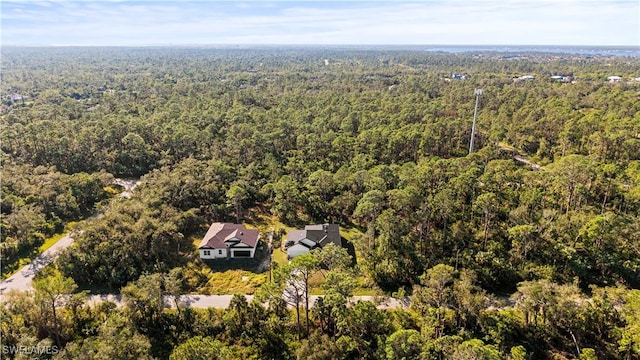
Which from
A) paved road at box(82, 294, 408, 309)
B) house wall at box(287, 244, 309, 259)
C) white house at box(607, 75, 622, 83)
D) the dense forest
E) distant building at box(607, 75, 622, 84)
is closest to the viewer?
the dense forest

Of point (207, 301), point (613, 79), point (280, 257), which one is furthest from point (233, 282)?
point (613, 79)

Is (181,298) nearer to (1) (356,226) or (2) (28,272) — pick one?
(2) (28,272)

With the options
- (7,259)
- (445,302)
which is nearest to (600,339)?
(445,302)

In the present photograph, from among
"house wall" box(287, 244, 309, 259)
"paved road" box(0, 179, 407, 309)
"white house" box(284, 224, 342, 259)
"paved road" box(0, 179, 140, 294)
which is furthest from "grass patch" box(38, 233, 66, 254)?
"house wall" box(287, 244, 309, 259)

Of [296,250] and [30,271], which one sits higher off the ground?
[296,250]

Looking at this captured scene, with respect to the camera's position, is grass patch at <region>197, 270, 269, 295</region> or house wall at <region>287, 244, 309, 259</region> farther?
house wall at <region>287, 244, 309, 259</region>

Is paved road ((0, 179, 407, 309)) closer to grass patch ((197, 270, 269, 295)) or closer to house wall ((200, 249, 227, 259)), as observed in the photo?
grass patch ((197, 270, 269, 295))

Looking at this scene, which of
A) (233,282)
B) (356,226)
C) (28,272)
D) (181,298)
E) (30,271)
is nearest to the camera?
(181,298)
